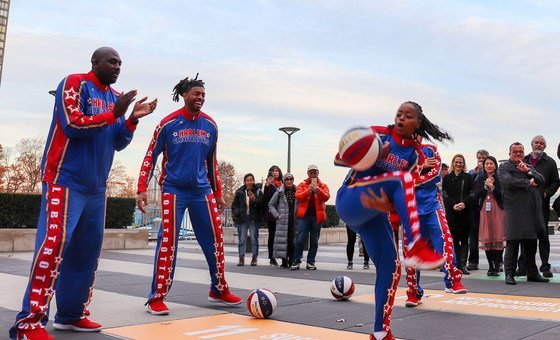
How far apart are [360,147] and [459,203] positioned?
691cm

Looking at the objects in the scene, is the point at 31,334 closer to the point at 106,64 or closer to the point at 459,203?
the point at 106,64

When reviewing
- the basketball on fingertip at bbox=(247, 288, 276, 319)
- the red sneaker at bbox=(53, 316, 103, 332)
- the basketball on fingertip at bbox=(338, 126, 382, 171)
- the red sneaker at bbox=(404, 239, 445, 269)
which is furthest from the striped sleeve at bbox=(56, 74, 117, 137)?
the red sneaker at bbox=(404, 239, 445, 269)

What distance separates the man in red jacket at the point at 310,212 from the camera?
35.1 feet

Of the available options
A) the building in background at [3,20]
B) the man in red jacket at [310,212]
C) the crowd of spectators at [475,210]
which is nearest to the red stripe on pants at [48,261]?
the crowd of spectators at [475,210]

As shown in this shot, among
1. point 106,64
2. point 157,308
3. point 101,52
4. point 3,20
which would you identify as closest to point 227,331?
point 157,308

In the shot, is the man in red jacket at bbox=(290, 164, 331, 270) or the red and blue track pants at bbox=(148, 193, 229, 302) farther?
the man in red jacket at bbox=(290, 164, 331, 270)

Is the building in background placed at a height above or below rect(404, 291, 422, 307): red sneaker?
above

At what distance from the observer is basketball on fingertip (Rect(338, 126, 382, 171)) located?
11.9ft

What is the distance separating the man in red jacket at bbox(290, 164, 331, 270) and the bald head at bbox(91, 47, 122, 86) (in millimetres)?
6415

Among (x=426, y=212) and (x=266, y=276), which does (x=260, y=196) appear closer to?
(x=266, y=276)

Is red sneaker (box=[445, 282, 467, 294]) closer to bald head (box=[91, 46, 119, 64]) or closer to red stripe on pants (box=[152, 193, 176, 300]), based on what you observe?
red stripe on pants (box=[152, 193, 176, 300])

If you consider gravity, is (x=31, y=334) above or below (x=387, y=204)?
below

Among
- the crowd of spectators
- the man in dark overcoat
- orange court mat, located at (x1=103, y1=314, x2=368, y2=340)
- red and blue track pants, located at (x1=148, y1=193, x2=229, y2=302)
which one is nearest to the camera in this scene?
orange court mat, located at (x1=103, y1=314, x2=368, y2=340)

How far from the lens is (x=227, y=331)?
462 cm
